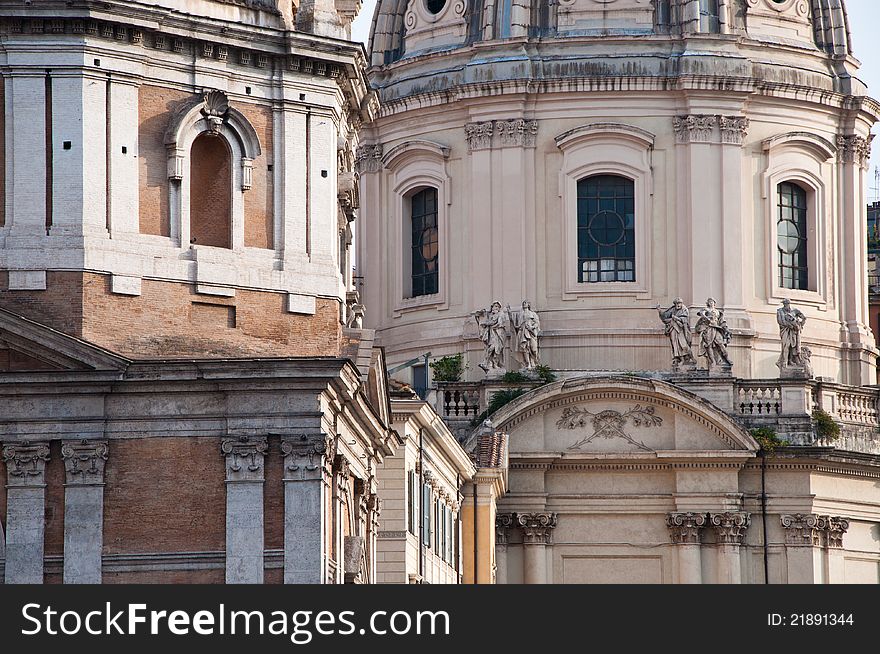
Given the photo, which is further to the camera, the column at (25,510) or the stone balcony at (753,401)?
the stone balcony at (753,401)

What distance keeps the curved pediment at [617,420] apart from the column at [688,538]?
1.76 meters

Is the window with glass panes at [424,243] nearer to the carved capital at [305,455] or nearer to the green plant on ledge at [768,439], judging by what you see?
the green plant on ledge at [768,439]

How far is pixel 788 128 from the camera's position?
82.6 metres

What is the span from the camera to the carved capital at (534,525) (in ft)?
250

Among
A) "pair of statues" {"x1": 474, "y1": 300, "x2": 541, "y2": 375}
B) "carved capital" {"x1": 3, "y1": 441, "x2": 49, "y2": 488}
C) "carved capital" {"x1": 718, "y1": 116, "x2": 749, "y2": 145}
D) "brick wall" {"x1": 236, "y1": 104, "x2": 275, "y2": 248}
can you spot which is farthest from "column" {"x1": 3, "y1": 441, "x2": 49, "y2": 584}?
"carved capital" {"x1": 718, "y1": 116, "x2": 749, "y2": 145}


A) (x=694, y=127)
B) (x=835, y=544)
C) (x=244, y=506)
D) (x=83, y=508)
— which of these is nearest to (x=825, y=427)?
(x=835, y=544)

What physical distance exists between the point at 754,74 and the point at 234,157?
33.0 meters

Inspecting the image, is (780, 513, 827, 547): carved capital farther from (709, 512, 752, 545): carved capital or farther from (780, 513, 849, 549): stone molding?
(709, 512, 752, 545): carved capital

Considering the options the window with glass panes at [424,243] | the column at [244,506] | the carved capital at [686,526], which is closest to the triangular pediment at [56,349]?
the column at [244,506]

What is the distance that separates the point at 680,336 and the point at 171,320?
29.4 metres

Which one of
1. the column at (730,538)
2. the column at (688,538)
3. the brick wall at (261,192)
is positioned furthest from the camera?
the column at (688,538)

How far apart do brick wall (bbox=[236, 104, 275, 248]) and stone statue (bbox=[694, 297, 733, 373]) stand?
89.6 feet

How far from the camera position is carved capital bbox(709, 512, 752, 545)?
76.1m

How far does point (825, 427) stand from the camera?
7581cm
